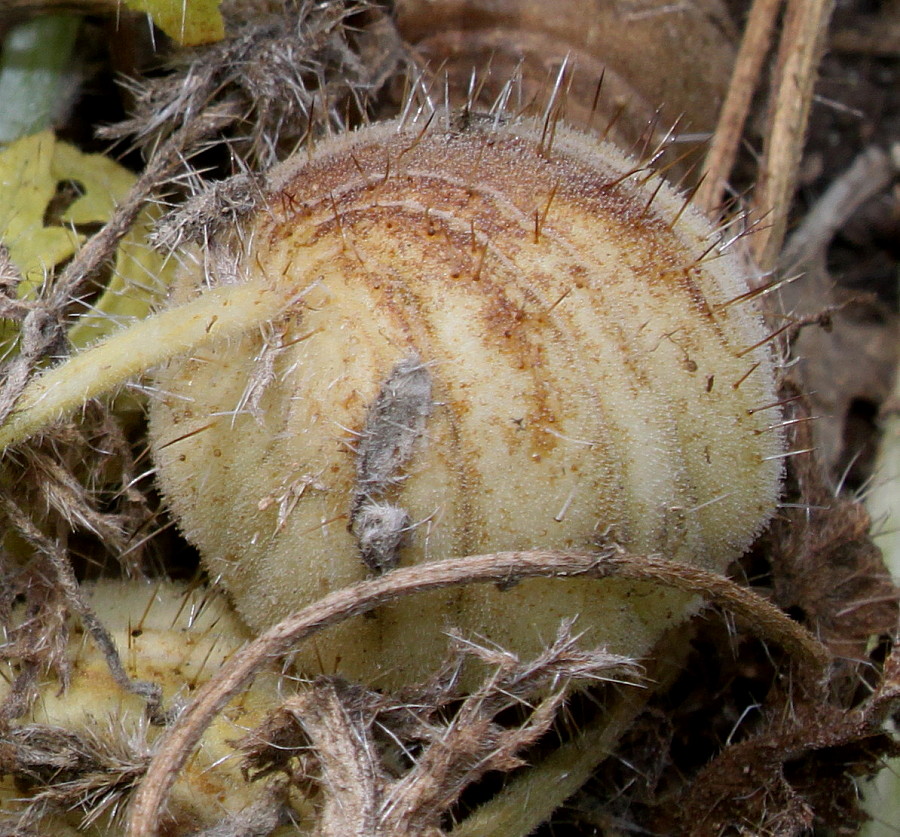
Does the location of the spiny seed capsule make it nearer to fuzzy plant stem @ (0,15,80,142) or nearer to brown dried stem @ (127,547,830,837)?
brown dried stem @ (127,547,830,837)

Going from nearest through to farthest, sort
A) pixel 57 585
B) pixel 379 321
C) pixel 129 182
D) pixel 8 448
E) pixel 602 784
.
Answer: pixel 379 321 < pixel 8 448 < pixel 57 585 < pixel 602 784 < pixel 129 182

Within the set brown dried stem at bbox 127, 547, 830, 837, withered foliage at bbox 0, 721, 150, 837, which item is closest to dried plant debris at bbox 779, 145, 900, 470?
brown dried stem at bbox 127, 547, 830, 837

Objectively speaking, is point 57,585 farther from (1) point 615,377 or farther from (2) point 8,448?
(1) point 615,377

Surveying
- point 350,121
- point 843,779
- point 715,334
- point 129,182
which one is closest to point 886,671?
point 843,779

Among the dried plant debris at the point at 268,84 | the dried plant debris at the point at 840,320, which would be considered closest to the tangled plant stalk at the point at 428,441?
the dried plant debris at the point at 268,84

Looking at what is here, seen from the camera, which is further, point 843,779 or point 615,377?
point 843,779

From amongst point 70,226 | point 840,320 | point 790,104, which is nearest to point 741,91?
point 790,104
